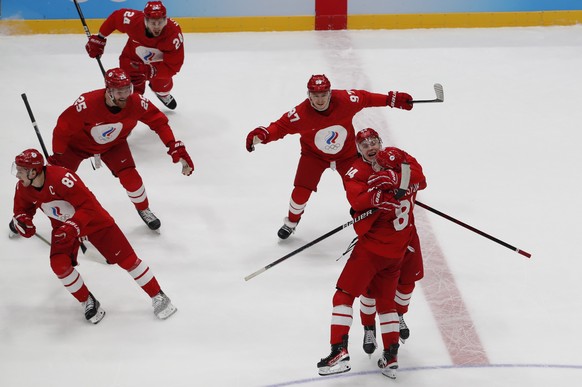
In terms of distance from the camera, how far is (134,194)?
4938 mm

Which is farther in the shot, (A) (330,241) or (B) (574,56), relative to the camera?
(B) (574,56)

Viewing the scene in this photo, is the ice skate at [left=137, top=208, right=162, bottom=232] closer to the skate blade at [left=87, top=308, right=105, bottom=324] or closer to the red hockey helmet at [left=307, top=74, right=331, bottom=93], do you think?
the skate blade at [left=87, top=308, right=105, bottom=324]

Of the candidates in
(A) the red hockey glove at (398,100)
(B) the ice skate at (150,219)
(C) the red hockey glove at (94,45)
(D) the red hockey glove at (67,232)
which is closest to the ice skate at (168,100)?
(C) the red hockey glove at (94,45)

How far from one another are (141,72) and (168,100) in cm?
58

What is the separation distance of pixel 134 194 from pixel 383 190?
1.72 meters

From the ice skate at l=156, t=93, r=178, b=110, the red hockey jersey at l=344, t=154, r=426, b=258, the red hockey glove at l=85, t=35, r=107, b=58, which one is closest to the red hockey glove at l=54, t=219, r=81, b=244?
the red hockey jersey at l=344, t=154, r=426, b=258

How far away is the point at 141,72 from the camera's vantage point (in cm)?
566

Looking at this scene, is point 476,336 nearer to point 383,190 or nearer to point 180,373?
point 383,190

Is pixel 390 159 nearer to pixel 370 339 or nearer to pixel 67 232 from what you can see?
pixel 370 339

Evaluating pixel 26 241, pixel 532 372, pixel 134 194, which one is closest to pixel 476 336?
pixel 532 372

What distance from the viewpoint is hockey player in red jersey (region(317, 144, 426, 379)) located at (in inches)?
146

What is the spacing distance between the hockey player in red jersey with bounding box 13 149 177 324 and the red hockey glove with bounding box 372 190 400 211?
1238 millimetres

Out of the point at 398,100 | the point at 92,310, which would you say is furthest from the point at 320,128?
the point at 92,310

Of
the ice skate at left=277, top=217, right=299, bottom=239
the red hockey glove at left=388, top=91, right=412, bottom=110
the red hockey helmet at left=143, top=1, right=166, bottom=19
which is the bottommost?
the ice skate at left=277, top=217, right=299, bottom=239
